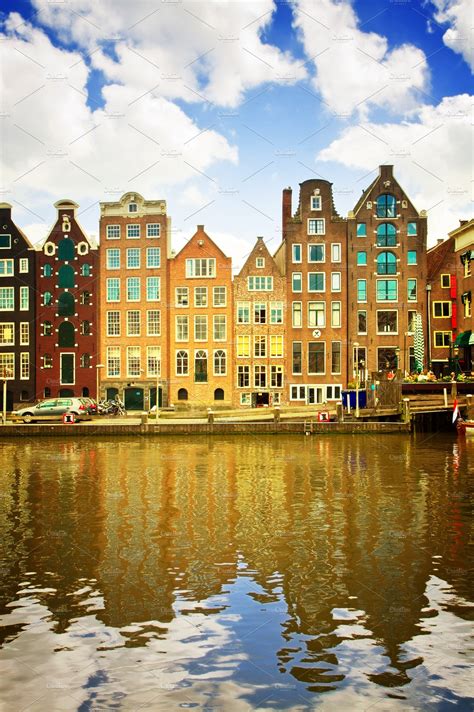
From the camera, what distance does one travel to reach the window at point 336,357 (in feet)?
243

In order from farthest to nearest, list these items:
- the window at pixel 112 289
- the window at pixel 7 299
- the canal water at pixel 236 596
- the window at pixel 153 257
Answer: the window at pixel 7 299 → the window at pixel 112 289 → the window at pixel 153 257 → the canal water at pixel 236 596

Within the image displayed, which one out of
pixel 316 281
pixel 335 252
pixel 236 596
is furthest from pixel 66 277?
pixel 236 596

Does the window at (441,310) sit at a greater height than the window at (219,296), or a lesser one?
lesser

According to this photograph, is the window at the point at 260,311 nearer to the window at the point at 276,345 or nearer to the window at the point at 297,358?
the window at the point at 276,345

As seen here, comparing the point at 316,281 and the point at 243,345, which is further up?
the point at 316,281

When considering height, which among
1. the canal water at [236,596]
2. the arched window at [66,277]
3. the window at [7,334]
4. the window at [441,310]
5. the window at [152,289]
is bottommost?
the canal water at [236,596]

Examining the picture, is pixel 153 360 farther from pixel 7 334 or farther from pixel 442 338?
pixel 442 338

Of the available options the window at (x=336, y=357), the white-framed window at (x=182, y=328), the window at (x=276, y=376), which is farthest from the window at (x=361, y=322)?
the white-framed window at (x=182, y=328)

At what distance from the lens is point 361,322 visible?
74312 millimetres

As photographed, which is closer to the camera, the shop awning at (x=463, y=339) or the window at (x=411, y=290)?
the shop awning at (x=463, y=339)

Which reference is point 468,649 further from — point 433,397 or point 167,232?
point 167,232

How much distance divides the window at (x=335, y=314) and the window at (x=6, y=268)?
113 ft

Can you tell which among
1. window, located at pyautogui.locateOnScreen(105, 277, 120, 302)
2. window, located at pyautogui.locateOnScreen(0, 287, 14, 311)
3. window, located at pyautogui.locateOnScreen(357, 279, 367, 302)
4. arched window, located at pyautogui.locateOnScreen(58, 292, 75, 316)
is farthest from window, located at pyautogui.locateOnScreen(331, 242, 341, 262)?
window, located at pyautogui.locateOnScreen(0, 287, 14, 311)

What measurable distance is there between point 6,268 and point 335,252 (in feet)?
115
